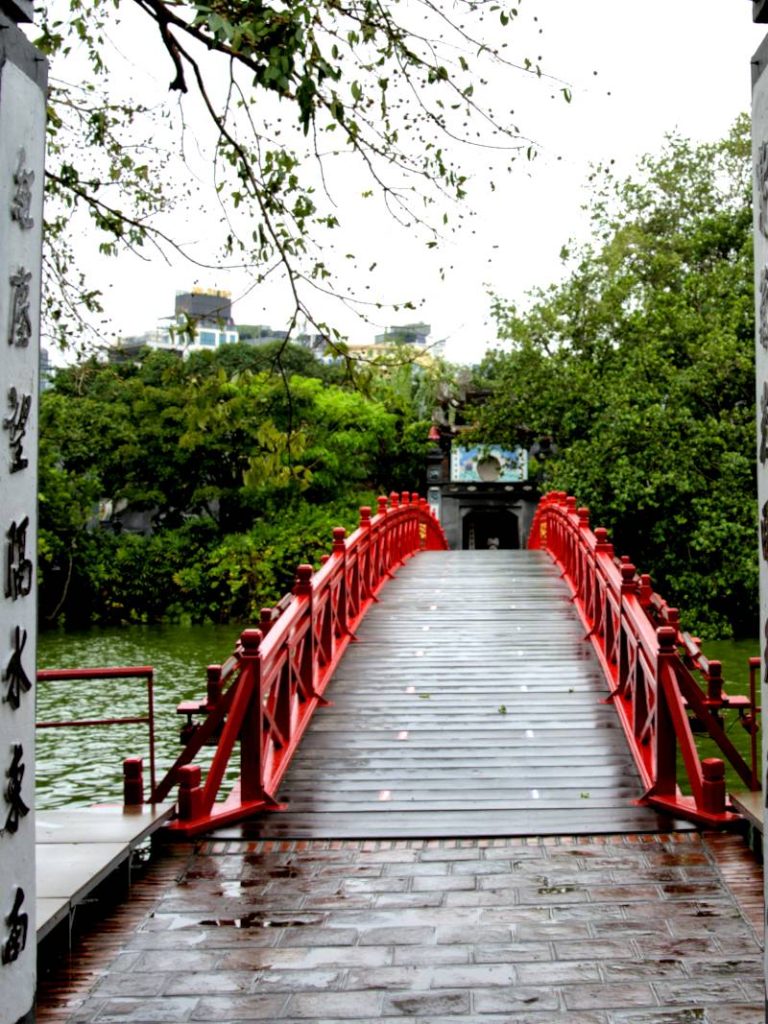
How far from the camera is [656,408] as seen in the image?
20.1 metres

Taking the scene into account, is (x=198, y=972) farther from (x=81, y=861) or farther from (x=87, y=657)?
(x=87, y=657)

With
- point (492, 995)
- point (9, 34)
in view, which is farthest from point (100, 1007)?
point (9, 34)

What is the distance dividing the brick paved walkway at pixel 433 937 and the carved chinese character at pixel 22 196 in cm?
274

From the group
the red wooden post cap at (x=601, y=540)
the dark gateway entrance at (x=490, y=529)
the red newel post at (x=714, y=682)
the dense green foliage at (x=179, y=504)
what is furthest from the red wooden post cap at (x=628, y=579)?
the dark gateway entrance at (x=490, y=529)

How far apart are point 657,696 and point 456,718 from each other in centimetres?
221

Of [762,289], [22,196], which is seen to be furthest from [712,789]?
[22,196]

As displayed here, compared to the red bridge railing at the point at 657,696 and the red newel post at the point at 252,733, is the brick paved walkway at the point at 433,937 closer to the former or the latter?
the red bridge railing at the point at 657,696

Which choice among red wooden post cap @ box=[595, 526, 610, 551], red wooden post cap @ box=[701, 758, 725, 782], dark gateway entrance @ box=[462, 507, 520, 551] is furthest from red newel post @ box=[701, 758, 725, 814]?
dark gateway entrance @ box=[462, 507, 520, 551]

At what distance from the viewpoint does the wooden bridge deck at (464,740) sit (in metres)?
6.66

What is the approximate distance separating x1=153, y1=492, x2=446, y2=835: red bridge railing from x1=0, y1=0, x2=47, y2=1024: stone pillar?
134 inches

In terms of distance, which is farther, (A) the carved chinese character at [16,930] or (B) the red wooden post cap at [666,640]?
(B) the red wooden post cap at [666,640]

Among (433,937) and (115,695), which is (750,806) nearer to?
(433,937)

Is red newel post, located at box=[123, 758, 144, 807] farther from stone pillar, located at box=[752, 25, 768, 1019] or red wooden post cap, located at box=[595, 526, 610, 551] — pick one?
red wooden post cap, located at box=[595, 526, 610, 551]

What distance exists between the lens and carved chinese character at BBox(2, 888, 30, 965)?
2.83m
